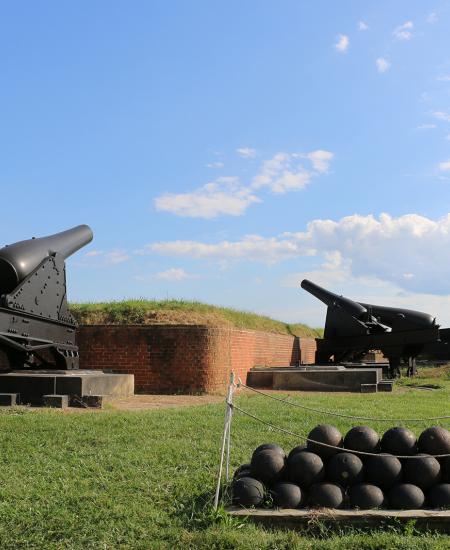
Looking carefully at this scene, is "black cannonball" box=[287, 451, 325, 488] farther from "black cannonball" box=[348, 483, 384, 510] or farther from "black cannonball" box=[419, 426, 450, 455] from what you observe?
"black cannonball" box=[419, 426, 450, 455]

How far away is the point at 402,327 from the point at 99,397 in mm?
10490

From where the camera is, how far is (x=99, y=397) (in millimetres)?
8656

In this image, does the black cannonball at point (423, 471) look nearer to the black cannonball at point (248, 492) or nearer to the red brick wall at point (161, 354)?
the black cannonball at point (248, 492)

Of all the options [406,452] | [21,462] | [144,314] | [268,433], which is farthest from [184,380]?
[406,452]

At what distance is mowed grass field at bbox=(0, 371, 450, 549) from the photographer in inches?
149

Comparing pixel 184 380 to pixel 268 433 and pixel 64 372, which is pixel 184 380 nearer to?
pixel 64 372

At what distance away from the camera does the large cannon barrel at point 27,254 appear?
920cm

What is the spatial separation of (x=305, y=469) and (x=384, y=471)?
49 centimetres

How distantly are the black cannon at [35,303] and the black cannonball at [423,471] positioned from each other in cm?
601

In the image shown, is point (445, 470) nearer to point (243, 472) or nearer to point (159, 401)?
point (243, 472)

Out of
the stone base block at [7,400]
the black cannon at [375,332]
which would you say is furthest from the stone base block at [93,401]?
the black cannon at [375,332]

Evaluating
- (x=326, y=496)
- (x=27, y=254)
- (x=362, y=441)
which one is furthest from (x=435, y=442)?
(x=27, y=254)

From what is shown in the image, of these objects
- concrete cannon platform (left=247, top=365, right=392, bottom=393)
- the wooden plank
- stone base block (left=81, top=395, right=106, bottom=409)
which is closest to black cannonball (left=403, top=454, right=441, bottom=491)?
the wooden plank

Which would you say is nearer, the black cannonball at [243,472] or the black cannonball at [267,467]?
the black cannonball at [267,467]
